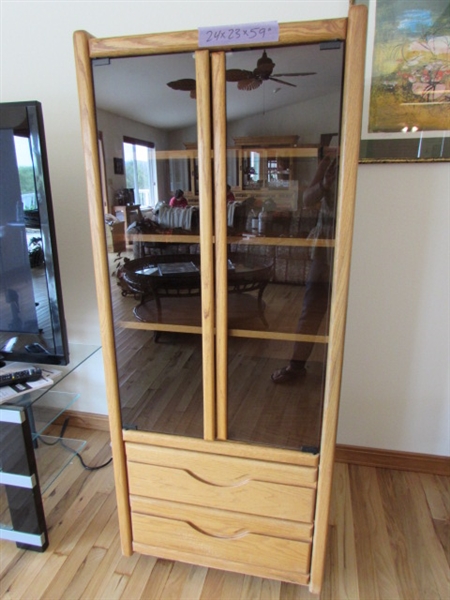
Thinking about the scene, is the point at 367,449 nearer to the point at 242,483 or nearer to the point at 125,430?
the point at 242,483

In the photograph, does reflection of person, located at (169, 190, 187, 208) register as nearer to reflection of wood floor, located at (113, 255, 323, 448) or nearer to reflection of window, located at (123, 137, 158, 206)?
reflection of window, located at (123, 137, 158, 206)

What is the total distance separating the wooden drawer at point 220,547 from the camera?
1.25 meters

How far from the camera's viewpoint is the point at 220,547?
1291 millimetres

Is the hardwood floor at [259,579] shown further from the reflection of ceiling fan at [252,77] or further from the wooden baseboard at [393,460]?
the reflection of ceiling fan at [252,77]

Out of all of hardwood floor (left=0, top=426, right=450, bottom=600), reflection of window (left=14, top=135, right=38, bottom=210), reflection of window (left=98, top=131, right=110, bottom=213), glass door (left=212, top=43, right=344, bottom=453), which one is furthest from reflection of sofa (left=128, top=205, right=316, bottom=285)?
hardwood floor (left=0, top=426, right=450, bottom=600)

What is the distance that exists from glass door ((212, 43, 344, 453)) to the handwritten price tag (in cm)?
3

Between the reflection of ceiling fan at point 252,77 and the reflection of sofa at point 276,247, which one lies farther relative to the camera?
the reflection of sofa at point 276,247

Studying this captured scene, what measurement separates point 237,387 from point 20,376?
0.83 m

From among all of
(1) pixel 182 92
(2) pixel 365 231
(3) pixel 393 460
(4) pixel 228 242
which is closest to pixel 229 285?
(4) pixel 228 242

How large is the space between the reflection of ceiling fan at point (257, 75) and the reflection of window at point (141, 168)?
305mm

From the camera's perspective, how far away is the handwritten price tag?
0.92 metres

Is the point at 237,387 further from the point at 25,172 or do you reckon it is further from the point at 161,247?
the point at 25,172

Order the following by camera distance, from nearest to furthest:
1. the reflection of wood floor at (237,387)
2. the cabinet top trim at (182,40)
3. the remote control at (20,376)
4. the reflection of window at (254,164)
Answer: the cabinet top trim at (182,40)
the reflection of window at (254,164)
the reflection of wood floor at (237,387)
the remote control at (20,376)

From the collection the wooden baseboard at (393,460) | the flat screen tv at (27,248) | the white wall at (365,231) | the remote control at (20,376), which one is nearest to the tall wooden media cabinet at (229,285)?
→ the flat screen tv at (27,248)
